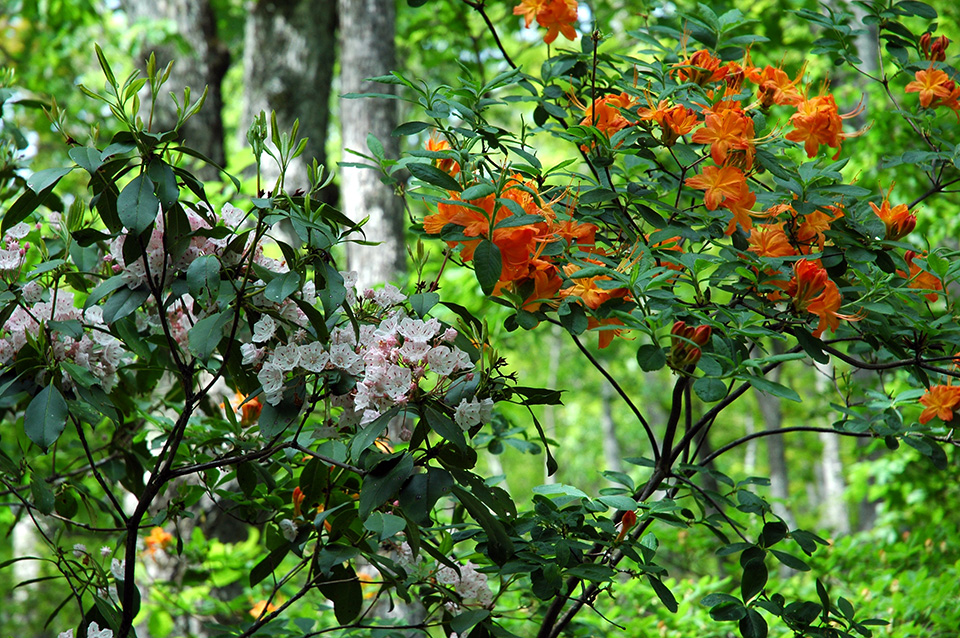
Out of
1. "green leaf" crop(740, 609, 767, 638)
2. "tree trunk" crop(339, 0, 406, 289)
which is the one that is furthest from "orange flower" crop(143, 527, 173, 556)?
"green leaf" crop(740, 609, 767, 638)

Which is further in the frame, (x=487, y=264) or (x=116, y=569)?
(x=116, y=569)

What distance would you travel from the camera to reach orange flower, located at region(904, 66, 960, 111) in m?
1.62

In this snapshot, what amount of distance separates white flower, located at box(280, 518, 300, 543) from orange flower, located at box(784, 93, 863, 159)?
1174 mm

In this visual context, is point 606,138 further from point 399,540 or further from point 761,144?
point 399,540

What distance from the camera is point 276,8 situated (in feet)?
14.0

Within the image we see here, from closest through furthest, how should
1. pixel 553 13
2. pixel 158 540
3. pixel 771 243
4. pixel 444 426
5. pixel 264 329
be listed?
pixel 444 426 → pixel 264 329 → pixel 771 243 → pixel 553 13 → pixel 158 540

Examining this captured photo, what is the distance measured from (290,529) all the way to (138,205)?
28.0 inches

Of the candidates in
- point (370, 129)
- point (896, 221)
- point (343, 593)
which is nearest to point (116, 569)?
point (343, 593)

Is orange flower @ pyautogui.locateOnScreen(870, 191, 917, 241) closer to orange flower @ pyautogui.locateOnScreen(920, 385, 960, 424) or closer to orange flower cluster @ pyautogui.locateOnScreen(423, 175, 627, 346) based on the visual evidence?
orange flower @ pyautogui.locateOnScreen(920, 385, 960, 424)

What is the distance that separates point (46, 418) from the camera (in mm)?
1104

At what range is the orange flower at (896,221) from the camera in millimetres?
1360

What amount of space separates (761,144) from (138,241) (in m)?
1.01

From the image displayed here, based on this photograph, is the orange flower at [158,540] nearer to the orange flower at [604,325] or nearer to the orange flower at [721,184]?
the orange flower at [604,325]

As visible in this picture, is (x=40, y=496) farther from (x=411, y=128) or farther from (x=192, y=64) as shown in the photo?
(x=192, y=64)
